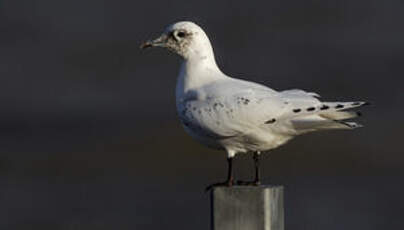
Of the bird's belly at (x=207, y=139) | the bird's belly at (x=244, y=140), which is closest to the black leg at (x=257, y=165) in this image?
the bird's belly at (x=244, y=140)

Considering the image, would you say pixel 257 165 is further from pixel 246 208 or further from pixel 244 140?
pixel 246 208

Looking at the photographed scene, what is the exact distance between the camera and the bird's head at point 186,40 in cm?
812

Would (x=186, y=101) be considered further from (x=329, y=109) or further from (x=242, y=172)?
(x=242, y=172)

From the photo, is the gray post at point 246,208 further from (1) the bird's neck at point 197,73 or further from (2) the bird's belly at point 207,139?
(1) the bird's neck at point 197,73

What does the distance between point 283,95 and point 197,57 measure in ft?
3.06

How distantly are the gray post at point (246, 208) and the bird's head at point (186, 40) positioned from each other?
6.82 ft

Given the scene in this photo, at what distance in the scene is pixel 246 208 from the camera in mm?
6156

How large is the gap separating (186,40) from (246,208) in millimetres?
2245

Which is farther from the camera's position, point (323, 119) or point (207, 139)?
point (207, 139)

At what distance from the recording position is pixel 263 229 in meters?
6.05

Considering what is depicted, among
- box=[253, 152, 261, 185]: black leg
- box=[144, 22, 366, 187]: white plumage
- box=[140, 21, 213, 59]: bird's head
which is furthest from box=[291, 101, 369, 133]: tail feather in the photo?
box=[140, 21, 213, 59]: bird's head

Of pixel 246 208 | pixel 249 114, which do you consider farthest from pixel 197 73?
pixel 246 208

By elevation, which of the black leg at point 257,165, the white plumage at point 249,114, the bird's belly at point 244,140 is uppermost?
the white plumage at point 249,114

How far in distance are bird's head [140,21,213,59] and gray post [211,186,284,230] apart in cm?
208
